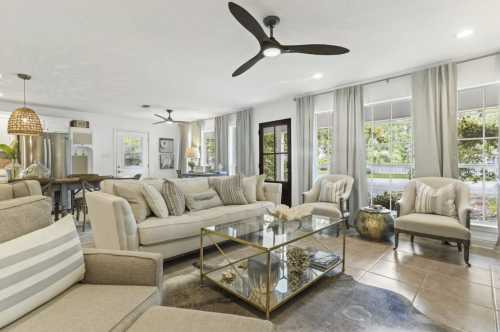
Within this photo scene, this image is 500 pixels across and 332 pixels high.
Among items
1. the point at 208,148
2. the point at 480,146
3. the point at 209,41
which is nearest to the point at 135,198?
the point at 209,41

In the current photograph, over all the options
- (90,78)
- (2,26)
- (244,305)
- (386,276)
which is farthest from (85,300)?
(90,78)

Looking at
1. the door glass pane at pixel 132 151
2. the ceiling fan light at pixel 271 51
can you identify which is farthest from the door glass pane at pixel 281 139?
the door glass pane at pixel 132 151

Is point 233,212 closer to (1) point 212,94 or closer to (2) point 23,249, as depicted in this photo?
(2) point 23,249

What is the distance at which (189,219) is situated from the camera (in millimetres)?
2662

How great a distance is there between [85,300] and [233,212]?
2089mm

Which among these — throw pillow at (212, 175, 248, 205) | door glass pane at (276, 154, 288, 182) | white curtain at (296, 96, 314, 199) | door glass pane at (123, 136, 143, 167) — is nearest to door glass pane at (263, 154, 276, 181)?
door glass pane at (276, 154, 288, 182)

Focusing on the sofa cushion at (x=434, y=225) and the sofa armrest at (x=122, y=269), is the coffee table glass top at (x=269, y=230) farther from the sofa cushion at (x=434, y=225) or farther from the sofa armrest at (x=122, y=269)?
the sofa cushion at (x=434, y=225)

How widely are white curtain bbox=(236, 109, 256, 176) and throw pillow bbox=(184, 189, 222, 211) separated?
2572 millimetres

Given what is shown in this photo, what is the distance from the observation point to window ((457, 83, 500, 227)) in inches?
127

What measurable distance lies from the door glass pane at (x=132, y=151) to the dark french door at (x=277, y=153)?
12.9 ft

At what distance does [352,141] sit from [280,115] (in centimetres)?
183

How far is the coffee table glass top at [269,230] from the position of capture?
6.07 feet

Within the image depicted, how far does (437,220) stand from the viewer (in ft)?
8.93

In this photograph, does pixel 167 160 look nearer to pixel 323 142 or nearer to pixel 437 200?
pixel 323 142
